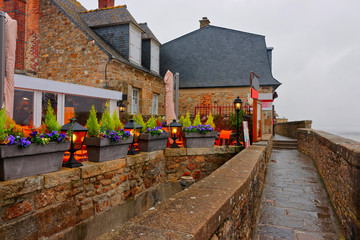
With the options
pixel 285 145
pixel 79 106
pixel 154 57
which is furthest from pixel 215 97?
pixel 79 106

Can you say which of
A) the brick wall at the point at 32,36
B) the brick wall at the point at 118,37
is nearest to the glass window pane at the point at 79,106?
the brick wall at the point at 118,37

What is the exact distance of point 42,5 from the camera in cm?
1056

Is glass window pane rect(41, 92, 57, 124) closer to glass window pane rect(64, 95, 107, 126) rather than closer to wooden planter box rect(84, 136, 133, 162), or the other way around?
glass window pane rect(64, 95, 107, 126)

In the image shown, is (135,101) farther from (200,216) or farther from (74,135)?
(200,216)

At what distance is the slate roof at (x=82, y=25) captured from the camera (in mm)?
9804

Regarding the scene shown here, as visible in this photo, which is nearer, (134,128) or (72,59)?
(134,128)

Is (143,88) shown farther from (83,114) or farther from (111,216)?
(111,216)

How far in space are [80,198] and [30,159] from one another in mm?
956

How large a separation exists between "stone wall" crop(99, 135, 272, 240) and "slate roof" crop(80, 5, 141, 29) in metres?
10.3

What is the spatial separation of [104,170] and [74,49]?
26.2 feet

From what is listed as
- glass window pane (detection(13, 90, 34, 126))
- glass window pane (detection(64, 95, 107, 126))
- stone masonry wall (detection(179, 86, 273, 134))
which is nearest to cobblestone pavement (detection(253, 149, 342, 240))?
glass window pane (detection(64, 95, 107, 126))

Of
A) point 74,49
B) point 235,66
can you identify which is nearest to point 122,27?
point 74,49

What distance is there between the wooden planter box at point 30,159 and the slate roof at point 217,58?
1208 cm

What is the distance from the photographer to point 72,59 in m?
10.2
